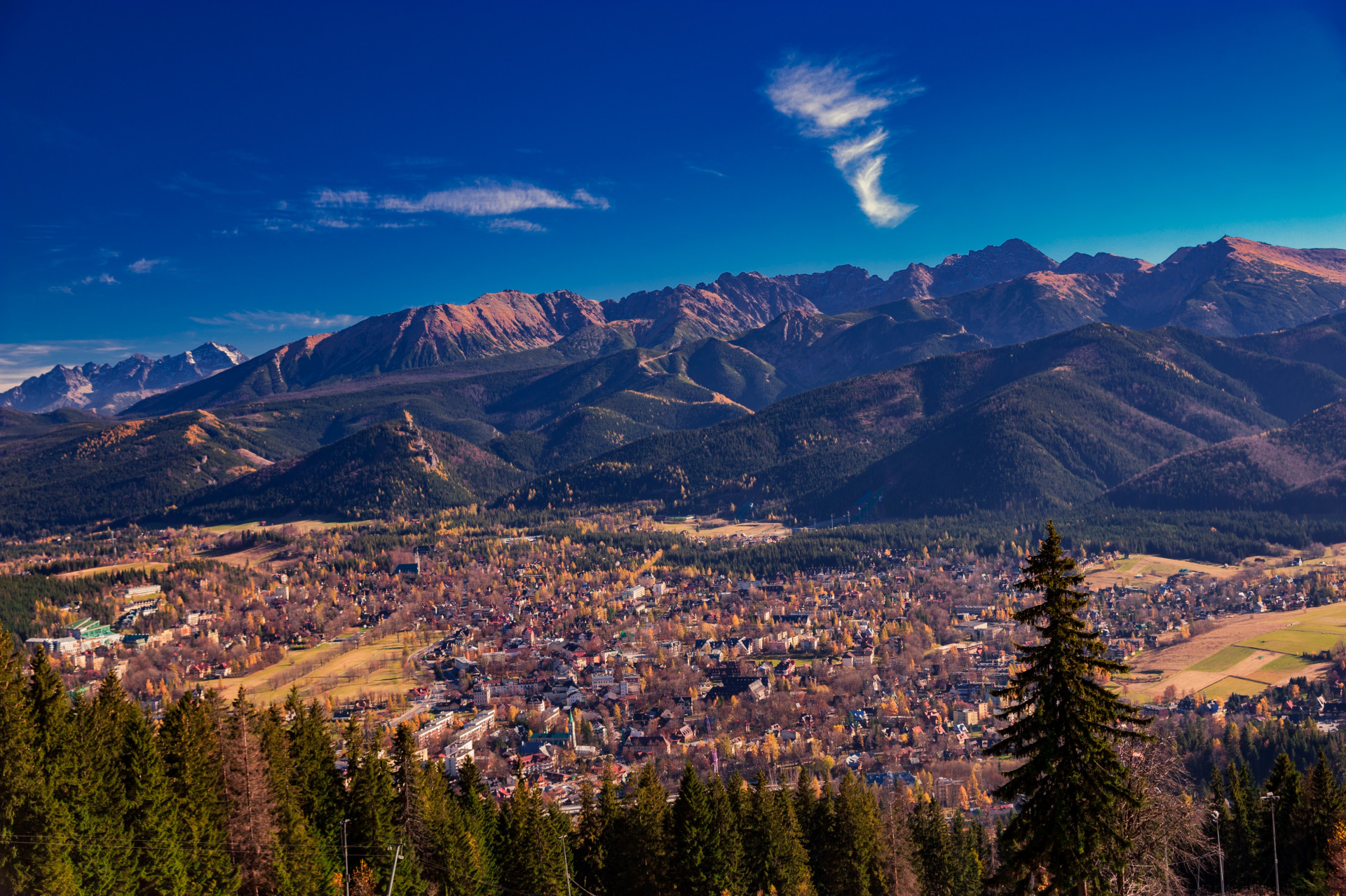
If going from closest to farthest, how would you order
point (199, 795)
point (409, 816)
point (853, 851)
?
1. point (199, 795)
2. point (409, 816)
3. point (853, 851)

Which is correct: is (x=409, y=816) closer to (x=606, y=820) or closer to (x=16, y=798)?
(x=606, y=820)

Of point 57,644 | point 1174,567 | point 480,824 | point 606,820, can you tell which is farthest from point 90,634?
point 1174,567

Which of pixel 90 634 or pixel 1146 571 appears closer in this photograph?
pixel 90 634

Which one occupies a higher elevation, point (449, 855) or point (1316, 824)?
point (1316, 824)

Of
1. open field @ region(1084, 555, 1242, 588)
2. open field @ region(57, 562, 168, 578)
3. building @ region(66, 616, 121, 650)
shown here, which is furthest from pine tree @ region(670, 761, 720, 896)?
open field @ region(57, 562, 168, 578)

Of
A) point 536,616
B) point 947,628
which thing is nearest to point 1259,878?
point 947,628

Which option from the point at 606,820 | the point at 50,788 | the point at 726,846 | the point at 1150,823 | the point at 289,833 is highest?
the point at 1150,823
